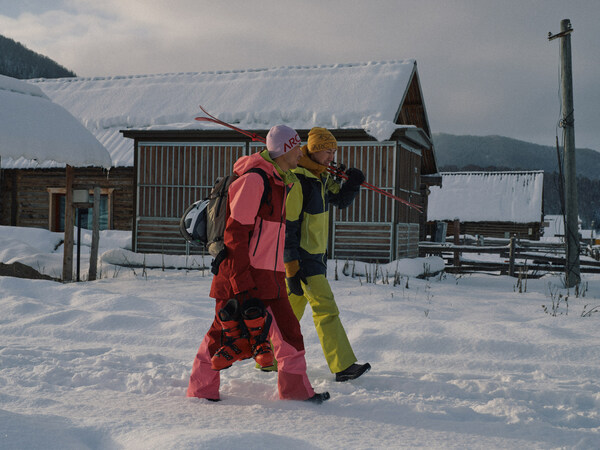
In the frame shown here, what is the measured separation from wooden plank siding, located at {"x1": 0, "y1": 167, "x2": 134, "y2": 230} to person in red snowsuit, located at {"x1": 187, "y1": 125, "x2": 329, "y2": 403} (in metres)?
15.7

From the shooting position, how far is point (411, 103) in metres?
15.9

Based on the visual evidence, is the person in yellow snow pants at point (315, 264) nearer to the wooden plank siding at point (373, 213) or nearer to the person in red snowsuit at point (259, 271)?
the person in red snowsuit at point (259, 271)

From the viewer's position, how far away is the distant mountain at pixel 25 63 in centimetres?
7062


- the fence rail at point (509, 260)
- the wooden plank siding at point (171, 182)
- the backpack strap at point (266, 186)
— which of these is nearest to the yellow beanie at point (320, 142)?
the backpack strap at point (266, 186)

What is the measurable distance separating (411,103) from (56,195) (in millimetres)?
11662

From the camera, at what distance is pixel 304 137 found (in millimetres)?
13047

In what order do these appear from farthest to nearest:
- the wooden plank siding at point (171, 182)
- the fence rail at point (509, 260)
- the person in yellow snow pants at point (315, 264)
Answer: the fence rail at point (509, 260) → the wooden plank siding at point (171, 182) → the person in yellow snow pants at point (315, 264)

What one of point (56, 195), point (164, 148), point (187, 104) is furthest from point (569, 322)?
point (56, 195)

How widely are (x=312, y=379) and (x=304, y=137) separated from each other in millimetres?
9363

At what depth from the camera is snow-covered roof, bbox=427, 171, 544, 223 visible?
33.2 m

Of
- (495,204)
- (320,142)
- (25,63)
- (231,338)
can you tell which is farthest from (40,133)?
(25,63)

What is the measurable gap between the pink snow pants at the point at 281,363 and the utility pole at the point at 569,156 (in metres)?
8.74

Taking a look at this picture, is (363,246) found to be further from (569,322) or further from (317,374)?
(317,374)

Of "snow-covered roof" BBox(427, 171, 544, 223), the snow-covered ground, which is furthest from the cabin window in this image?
"snow-covered roof" BBox(427, 171, 544, 223)
